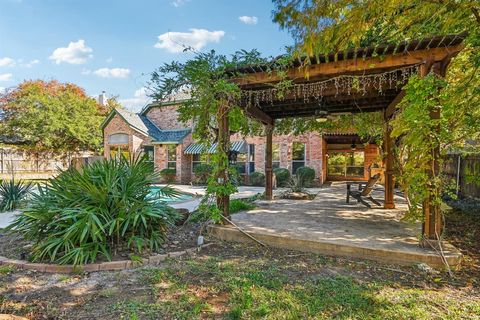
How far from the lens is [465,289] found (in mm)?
3162

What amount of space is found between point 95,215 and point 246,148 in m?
14.1

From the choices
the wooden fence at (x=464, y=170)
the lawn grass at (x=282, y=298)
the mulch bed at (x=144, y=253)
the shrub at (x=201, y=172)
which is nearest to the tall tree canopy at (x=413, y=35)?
the lawn grass at (x=282, y=298)

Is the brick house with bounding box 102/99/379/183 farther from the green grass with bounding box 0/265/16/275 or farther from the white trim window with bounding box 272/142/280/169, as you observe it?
the green grass with bounding box 0/265/16/275

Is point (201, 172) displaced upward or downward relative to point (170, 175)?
upward

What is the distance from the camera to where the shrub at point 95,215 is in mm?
3859

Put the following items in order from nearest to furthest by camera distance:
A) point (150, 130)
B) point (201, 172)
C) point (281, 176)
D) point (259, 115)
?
point (259, 115) < point (281, 176) < point (201, 172) < point (150, 130)

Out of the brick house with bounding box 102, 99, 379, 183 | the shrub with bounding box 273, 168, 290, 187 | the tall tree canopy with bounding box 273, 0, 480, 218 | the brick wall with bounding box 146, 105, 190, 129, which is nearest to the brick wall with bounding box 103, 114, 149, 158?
the brick house with bounding box 102, 99, 379, 183

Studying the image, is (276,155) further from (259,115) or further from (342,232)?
(342,232)

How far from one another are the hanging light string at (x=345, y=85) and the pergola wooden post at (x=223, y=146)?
690 mm

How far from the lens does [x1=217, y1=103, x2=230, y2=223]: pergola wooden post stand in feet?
17.8

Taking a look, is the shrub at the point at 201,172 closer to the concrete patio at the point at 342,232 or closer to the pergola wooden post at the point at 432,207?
the concrete patio at the point at 342,232

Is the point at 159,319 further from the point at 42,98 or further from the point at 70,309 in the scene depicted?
the point at 42,98

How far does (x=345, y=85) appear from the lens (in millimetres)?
5133

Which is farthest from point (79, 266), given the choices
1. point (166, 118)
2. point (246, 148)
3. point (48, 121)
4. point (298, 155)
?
point (48, 121)
